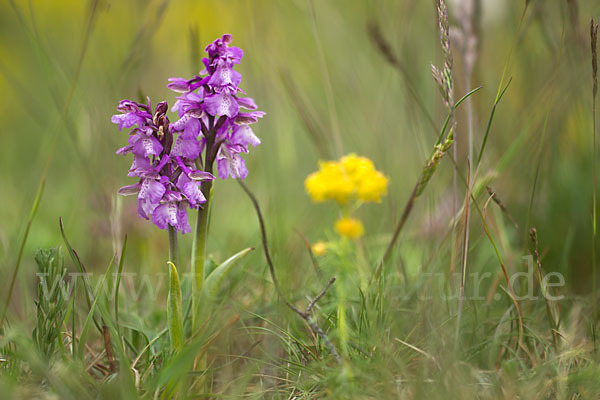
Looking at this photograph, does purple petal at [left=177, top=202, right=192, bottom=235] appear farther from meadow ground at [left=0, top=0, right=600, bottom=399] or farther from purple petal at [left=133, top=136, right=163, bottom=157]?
purple petal at [left=133, top=136, right=163, bottom=157]

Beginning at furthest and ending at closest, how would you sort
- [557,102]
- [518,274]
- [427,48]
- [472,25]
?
[427,48]
[557,102]
[472,25]
[518,274]

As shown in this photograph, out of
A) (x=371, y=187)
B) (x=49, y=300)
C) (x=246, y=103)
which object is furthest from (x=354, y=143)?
(x=49, y=300)

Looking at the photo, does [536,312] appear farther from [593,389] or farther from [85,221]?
[85,221]

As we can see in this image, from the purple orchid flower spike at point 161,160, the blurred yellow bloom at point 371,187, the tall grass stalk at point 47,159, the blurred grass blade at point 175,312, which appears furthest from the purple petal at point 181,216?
the blurred yellow bloom at point 371,187

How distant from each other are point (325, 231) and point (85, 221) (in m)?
1.62

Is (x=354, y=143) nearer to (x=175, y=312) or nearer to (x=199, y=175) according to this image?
(x=199, y=175)

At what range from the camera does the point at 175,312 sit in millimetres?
1289

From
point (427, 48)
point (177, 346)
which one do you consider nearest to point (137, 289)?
point (177, 346)

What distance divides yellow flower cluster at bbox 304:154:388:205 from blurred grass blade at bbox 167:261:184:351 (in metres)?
0.51

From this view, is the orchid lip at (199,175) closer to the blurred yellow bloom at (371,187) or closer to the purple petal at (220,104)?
the purple petal at (220,104)

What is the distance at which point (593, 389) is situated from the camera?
1.13m

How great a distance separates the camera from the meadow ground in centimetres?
124

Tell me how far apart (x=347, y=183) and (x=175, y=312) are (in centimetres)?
62

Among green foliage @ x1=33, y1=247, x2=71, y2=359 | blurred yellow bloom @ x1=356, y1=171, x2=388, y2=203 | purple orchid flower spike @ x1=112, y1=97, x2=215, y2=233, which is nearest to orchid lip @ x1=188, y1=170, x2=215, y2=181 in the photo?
purple orchid flower spike @ x1=112, y1=97, x2=215, y2=233
